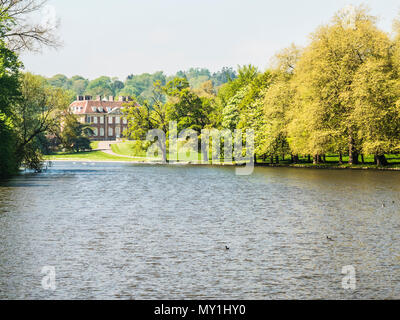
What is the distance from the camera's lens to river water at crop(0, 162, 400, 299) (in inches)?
548

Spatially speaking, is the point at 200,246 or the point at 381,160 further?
the point at 381,160

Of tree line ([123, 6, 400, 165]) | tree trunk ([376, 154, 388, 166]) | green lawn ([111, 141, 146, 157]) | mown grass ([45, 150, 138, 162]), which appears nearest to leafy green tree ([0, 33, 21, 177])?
tree line ([123, 6, 400, 165])

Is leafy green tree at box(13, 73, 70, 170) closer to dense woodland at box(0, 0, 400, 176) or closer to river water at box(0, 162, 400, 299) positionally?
dense woodland at box(0, 0, 400, 176)

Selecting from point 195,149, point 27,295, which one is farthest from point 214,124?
point 27,295

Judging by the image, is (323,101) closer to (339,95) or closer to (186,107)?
(339,95)

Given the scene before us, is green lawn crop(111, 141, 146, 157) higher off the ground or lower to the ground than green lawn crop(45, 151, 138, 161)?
higher

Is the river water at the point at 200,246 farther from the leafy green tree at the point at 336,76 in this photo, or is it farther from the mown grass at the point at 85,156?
the mown grass at the point at 85,156

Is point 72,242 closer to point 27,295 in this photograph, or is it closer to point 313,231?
point 27,295

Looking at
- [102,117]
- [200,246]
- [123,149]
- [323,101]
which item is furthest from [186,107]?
[102,117]

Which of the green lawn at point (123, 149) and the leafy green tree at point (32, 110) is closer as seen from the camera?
the leafy green tree at point (32, 110)

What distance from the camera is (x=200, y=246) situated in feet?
62.6

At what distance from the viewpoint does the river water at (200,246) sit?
→ 45.7ft

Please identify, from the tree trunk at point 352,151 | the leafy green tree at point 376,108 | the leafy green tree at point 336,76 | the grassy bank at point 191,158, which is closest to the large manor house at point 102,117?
the grassy bank at point 191,158

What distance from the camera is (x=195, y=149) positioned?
92688mm
